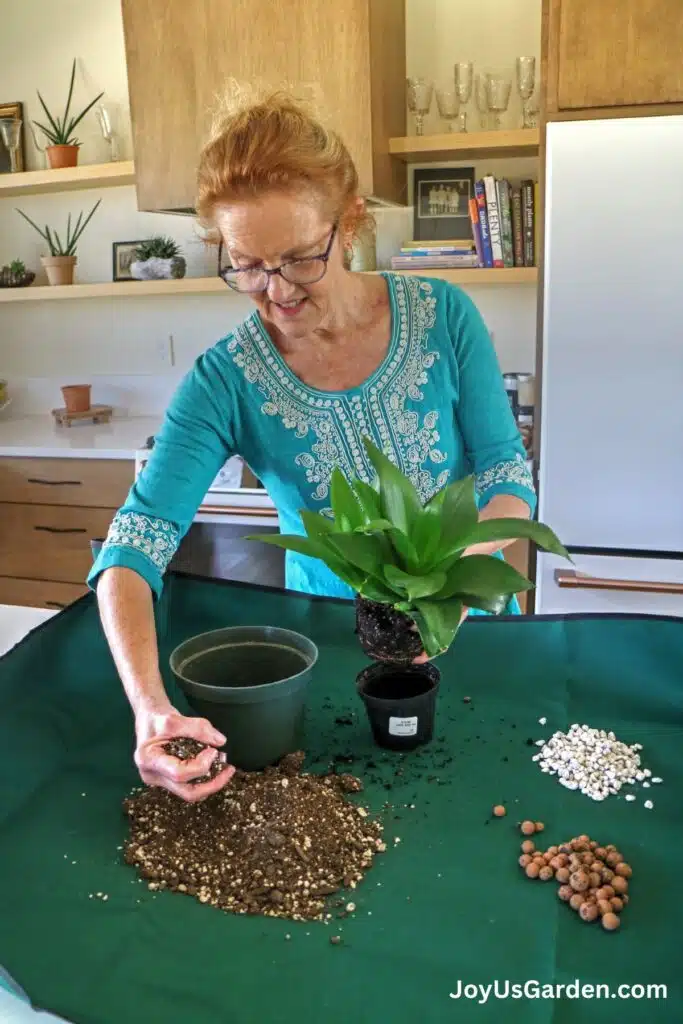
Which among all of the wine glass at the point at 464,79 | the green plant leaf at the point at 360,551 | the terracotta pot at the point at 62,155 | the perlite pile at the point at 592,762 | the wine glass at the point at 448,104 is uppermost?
the wine glass at the point at 464,79

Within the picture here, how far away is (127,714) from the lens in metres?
1.09

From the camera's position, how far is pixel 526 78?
2.77m

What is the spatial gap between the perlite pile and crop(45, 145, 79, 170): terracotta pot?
309cm

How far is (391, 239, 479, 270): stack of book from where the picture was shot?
2.84 m

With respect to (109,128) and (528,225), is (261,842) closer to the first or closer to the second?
(528,225)

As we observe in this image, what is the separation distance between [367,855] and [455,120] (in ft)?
8.76

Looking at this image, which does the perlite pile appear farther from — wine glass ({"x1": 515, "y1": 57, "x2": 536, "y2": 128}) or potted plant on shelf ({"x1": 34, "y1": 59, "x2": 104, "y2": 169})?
potted plant on shelf ({"x1": 34, "y1": 59, "x2": 104, "y2": 169})

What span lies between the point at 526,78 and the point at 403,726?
2430 millimetres

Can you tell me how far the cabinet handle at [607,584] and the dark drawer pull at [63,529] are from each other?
66.0 inches

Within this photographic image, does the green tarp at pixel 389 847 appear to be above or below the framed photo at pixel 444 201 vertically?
below

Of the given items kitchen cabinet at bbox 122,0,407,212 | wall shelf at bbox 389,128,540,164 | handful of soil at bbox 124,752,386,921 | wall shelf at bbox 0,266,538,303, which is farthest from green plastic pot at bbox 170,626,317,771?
wall shelf at bbox 389,128,540,164

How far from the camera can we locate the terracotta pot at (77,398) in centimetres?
350

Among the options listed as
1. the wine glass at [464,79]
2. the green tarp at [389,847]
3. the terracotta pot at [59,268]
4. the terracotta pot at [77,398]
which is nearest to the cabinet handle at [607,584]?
the green tarp at [389,847]

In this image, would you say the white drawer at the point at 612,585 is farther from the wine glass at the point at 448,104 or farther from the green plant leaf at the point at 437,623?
the green plant leaf at the point at 437,623
